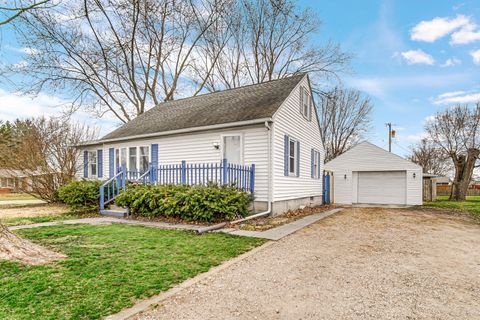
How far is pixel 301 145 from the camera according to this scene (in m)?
12.6

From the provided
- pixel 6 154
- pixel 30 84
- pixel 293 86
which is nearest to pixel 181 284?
pixel 293 86

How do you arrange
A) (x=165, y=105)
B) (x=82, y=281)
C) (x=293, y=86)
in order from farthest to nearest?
(x=165, y=105)
(x=293, y=86)
(x=82, y=281)

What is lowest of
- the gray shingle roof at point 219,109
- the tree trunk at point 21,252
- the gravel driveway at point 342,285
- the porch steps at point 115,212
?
the porch steps at point 115,212

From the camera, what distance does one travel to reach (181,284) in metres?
3.46

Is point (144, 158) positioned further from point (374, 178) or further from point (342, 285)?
point (374, 178)

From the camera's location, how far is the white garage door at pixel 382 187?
55.5 feet

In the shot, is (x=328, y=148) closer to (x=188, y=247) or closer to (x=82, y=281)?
(x=188, y=247)

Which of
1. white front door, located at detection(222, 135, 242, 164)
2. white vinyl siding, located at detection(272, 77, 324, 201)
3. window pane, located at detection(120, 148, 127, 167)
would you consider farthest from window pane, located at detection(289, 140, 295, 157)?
window pane, located at detection(120, 148, 127, 167)

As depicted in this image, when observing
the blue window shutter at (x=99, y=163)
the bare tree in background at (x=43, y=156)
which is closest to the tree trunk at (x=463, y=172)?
the blue window shutter at (x=99, y=163)

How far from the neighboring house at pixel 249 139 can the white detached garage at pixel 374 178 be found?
8.86 feet

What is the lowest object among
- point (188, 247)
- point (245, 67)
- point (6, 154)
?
point (188, 247)

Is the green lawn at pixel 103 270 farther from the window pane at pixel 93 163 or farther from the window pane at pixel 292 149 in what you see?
the window pane at pixel 93 163

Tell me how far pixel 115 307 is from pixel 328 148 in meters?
30.6

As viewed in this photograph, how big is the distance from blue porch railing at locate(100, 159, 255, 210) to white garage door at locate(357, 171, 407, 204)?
10962 mm
